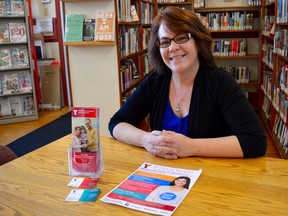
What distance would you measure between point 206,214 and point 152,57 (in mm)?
1054

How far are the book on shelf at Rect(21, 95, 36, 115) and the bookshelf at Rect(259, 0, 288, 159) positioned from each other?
11.0 ft

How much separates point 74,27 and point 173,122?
5.93ft

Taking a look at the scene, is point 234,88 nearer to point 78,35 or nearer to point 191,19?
point 191,19

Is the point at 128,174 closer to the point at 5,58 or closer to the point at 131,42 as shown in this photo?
the point at 131,42

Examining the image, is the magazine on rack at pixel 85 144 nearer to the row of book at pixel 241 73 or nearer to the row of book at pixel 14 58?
the row of book at pixel 14 58

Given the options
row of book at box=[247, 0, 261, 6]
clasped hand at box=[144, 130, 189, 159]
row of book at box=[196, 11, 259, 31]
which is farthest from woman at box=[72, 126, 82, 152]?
row of book at box=[247, 0, 261, 6]

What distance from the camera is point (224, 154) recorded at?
49.4 inches

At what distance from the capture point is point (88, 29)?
2.97 metres

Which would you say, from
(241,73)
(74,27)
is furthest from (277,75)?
(74,27)

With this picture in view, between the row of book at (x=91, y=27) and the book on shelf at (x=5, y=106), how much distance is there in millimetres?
2274

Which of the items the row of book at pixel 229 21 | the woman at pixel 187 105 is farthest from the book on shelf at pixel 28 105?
the woman at pixel 187 105

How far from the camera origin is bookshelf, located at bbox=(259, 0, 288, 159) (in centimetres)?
313

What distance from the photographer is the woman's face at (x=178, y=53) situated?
1519mm

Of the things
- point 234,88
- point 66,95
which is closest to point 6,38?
point 66,95
